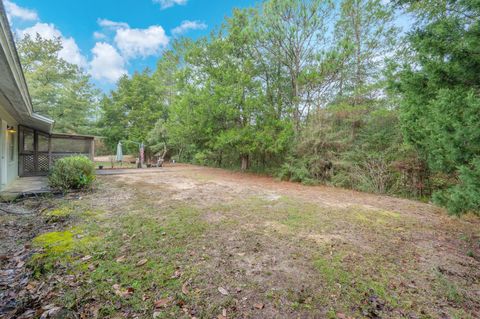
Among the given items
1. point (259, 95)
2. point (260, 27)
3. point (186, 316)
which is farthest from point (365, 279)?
point (260, 27)

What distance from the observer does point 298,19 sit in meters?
9.25

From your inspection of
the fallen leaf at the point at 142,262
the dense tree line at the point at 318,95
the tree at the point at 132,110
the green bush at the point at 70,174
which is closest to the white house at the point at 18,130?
the green bush at the point at 70,174

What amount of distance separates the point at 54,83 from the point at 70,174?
44.4ft

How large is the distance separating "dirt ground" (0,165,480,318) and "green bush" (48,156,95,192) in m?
1.75

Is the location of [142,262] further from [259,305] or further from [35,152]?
[35,152]

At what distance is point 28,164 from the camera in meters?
8.98

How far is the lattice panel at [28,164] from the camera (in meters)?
8.80

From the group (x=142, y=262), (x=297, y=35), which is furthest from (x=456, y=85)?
(x=297, y=35)

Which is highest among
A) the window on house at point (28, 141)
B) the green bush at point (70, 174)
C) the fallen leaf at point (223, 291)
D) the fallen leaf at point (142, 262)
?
the window on house at point (28, 141)

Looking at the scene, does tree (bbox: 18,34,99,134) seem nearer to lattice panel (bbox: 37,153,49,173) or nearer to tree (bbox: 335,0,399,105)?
lattice panel (bbox: 37,153,49,173)

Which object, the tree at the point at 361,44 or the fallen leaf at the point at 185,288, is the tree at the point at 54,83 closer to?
the tree at the point at 361,44

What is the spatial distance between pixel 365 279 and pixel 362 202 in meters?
4.16

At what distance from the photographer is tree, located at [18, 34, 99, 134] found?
542 inches

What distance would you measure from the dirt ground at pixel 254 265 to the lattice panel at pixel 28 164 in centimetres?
684
